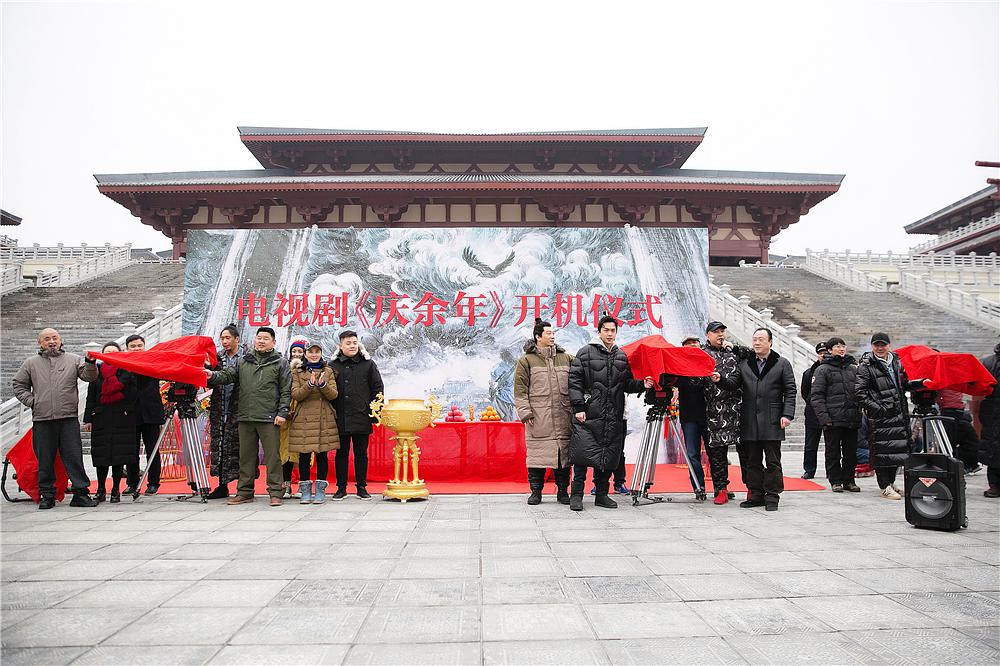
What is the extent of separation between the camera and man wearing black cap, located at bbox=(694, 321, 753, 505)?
5473 mm

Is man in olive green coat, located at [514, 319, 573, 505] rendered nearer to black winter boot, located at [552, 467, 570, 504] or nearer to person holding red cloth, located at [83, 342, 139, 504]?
black winter boot, located at [552, 467, 570, 504]

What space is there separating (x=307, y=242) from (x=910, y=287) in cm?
1677

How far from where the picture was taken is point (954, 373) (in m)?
5.51

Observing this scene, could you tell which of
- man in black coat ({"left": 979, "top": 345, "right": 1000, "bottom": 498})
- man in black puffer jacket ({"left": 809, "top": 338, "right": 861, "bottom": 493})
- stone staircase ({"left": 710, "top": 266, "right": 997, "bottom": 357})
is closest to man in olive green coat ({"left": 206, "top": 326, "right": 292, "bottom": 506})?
man in black puffer jacket ({"left": 809, "top": 338, "right": 861, "bottom": 493})

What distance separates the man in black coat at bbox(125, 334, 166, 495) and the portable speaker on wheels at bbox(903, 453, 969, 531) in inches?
248

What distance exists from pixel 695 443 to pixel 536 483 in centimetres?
156

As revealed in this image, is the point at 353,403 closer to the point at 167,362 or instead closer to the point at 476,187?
the point at 167,362

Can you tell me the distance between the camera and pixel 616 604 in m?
2.79

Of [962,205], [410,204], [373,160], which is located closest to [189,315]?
[410,204]

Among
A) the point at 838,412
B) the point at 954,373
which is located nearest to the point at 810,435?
the point at 838,412

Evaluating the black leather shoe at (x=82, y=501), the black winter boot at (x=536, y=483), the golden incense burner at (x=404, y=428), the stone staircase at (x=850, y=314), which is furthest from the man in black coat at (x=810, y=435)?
the black leather shoe at (x=82, y=501)

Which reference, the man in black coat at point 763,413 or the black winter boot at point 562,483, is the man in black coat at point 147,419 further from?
the man in black coat at point 763,413

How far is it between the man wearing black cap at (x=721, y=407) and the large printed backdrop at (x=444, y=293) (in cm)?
343

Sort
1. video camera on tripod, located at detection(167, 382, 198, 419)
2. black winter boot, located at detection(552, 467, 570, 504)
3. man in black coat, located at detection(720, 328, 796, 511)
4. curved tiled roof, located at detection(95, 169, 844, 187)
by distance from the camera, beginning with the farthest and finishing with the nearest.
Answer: curved tiled roof, located at detection(95, 169, 844, 187) < video camera on tripod, located at detection(167, 382, 198, 419) < black winter boot, located at detection(552, 467, 570, 504) < man in black coat, located at detection(720, 328, 796, 511)
